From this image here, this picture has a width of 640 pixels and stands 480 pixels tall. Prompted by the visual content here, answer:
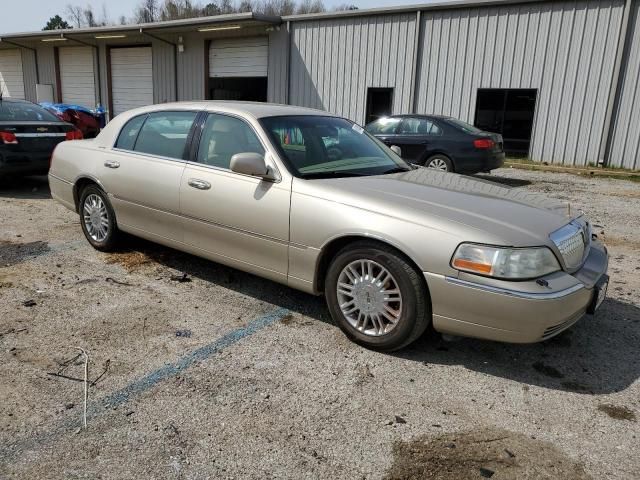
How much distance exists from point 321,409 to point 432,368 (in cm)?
87

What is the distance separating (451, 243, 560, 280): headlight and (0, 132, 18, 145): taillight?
7.66 meters

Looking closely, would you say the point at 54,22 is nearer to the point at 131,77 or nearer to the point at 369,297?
the point at 131,77

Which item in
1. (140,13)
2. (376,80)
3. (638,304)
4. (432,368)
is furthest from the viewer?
(140,13)

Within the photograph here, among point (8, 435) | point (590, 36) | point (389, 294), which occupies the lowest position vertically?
point (8, 435)

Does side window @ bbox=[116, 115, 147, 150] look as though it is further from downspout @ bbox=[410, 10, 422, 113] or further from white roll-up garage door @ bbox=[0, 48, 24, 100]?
white roll-up garage door @ bbox=[0, 48, 24, 100]

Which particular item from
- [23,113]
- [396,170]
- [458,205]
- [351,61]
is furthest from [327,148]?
[351,61]

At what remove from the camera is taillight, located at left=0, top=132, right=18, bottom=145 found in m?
8.12

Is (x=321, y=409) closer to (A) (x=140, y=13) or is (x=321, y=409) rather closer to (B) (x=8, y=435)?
(B) (x=8, y=435)

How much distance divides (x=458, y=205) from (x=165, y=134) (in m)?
2.76

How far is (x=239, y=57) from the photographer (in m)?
20.5

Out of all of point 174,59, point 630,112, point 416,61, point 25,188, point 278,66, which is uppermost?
point 174,59

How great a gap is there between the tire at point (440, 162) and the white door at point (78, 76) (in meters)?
19.4

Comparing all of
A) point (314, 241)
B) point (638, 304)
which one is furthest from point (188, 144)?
point (638, 304)

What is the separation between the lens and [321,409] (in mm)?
2908
